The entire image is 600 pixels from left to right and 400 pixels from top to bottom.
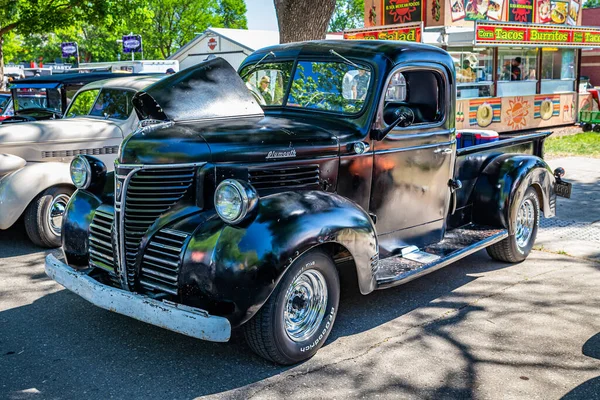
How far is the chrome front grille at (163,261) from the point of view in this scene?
12.7 ft

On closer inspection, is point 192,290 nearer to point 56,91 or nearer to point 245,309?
point 245,309

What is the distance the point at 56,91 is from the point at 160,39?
43874 millimetres

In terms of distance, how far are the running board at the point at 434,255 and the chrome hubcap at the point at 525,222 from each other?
55cm

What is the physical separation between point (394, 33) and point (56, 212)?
35.5 ft

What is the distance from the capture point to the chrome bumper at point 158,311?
358 centimetres

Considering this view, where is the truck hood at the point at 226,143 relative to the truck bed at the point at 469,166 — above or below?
above

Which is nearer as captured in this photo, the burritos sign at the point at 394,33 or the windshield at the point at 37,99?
the windshield at the point at 37,99

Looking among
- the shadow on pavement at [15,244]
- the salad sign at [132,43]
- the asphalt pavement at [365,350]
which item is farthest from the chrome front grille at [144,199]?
the salad sign at [132,43]

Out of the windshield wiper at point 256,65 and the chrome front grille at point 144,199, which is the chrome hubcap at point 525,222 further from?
the chrome front grille at point 144,199

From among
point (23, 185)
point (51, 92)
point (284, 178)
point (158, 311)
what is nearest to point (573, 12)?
point (51, 92)

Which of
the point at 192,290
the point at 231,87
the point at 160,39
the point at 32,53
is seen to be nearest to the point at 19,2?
the point at 231,87

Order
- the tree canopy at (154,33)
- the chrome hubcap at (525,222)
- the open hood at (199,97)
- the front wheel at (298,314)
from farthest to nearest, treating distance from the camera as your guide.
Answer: the tree canopy at (154,33)
the chrome hubcap at (525,222)
the open hood at (199,97)
the front wheel at (298,314)

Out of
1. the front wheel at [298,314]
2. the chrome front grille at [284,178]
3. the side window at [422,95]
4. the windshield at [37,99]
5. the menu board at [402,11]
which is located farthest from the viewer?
the menu board at [402,11]

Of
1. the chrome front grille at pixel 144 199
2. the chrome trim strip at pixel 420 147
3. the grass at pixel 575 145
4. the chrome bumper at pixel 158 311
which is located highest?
the chrome trim strip at pixel 420 147
